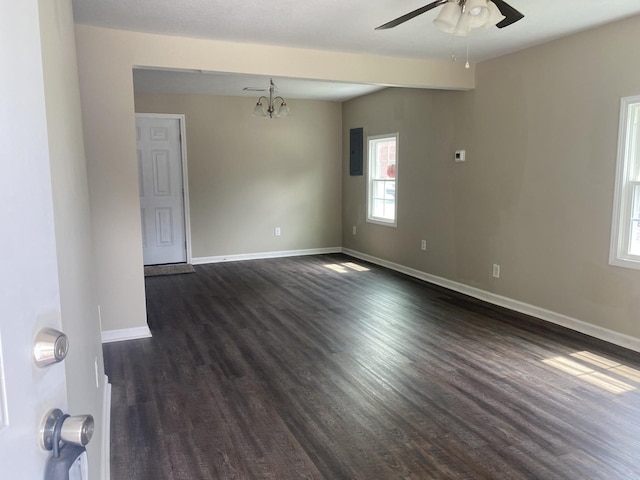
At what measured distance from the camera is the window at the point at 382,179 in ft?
21.5

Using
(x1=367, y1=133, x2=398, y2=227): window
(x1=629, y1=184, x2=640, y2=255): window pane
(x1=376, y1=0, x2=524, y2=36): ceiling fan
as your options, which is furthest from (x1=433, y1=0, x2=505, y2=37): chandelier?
(x1=367, y1=133, x2=398, y2=227): window

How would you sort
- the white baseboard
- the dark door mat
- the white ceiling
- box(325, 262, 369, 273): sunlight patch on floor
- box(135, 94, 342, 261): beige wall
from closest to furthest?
the white ceiling
the white baseboard
the dark door mat
box(325, 262, 369, 273): sunlight patch on floor
box(135, 94, 342, 261): beige wall

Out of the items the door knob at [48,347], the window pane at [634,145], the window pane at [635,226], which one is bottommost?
the window pane at [635,226]

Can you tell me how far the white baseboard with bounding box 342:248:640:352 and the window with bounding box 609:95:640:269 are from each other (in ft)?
1.90

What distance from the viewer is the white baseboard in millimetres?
3688

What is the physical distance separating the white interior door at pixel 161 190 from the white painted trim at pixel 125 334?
304 centimetres

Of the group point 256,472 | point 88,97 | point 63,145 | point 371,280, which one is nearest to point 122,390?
point 256,472

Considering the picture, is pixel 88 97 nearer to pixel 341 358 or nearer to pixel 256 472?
pixel 341 358

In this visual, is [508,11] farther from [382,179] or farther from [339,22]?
[382,179]

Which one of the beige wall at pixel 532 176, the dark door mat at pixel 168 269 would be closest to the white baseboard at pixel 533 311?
the beige wall at pixel 532 176

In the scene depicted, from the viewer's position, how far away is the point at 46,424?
24.0 inches

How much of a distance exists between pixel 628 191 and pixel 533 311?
139 cm

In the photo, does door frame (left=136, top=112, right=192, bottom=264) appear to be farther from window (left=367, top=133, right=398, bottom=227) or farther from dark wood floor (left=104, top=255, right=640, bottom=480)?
window (left=367, top=133, right=398, bottom=227)

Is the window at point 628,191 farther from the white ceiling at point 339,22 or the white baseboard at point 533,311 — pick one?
the white ceiling at point 339,22
